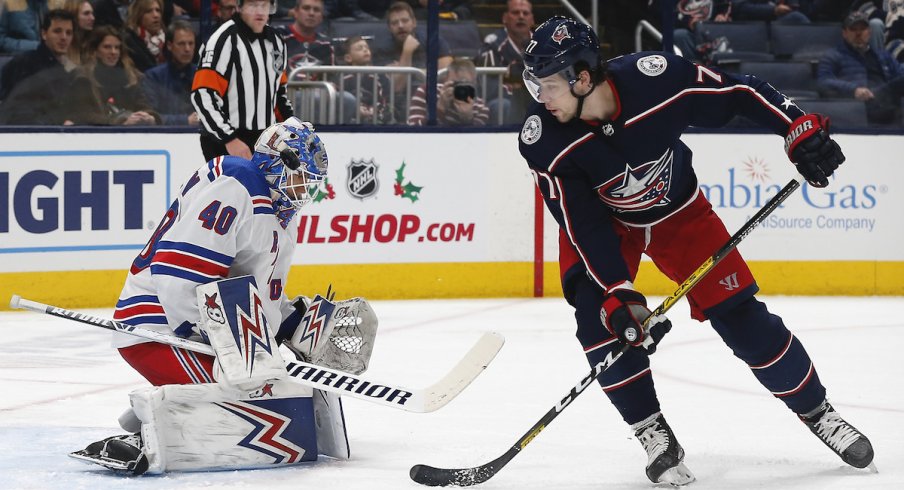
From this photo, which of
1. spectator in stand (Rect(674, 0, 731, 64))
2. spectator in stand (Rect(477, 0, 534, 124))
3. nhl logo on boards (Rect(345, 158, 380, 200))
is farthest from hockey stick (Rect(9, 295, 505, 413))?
spectator in stand (Rect(674, 0, 731, 64))

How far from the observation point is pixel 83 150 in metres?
5.18

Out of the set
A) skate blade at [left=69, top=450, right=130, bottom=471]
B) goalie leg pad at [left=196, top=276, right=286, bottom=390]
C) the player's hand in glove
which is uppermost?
the player's hand in glove

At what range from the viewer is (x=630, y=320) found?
2428mm

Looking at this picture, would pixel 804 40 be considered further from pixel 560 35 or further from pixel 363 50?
pixel 560 35

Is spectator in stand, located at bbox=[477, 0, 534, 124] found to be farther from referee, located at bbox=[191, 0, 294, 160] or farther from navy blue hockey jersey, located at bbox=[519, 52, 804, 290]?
navy blue hockey jersey, located at bbox=[519, 52, 804, 290]

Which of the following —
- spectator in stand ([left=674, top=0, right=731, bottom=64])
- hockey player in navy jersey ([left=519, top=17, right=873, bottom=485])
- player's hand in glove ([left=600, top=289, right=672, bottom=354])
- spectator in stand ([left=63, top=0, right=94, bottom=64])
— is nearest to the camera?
player's hand in glove ([left=600, top=289, right=672, bottom=354])

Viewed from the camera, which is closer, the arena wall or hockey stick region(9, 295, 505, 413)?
hockey stick region(9, 295, 505, 413)

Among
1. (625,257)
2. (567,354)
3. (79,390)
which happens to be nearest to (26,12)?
(79,390)

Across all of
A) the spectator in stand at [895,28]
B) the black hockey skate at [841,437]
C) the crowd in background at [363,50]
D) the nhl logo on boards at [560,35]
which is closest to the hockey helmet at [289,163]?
the nhl logo on boards at [560,35]

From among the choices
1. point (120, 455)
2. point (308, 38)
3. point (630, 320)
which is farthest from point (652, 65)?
point (308, 38)

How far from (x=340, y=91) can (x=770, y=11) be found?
219 cm

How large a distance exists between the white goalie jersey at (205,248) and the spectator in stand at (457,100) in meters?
3.00

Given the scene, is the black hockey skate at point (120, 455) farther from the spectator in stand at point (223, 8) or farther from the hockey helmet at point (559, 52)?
the spectator in stand at point (223, 8)

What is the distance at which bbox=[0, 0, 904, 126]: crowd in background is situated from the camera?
5.23 meters
